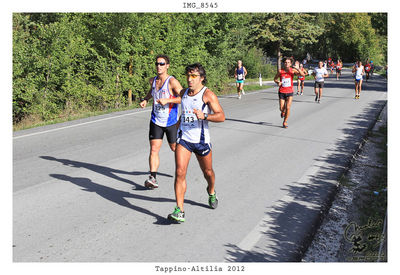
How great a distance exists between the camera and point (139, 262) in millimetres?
4215

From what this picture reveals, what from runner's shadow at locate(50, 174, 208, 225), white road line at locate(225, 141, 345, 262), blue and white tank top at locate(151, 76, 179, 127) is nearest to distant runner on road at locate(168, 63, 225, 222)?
runner's shadow at locate(50, 174, 208, 225)

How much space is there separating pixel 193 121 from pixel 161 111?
1.45 metres

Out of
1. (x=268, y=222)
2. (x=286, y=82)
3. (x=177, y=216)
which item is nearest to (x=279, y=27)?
(x=286, y=82)

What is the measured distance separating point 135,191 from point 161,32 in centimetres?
1320

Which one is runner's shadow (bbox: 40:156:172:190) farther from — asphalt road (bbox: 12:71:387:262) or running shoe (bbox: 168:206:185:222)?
running shoe (bbox: 168:206:185:222)

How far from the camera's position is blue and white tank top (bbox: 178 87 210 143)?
5133 mm

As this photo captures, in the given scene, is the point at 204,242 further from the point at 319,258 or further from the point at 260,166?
the point at 260,166

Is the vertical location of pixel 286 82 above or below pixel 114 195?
above

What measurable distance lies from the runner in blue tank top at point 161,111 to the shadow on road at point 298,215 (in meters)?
1.99

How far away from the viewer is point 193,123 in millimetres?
5227

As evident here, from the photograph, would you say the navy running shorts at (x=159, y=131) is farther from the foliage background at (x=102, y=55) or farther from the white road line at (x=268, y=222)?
the foliage background at (x=102, y=55)

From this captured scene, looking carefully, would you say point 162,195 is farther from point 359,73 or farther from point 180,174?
point 359,73

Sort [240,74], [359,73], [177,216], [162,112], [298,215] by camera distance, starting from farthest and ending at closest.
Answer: [359,73]
[240,74]
[162,112]
[298,215]
[177,216]
